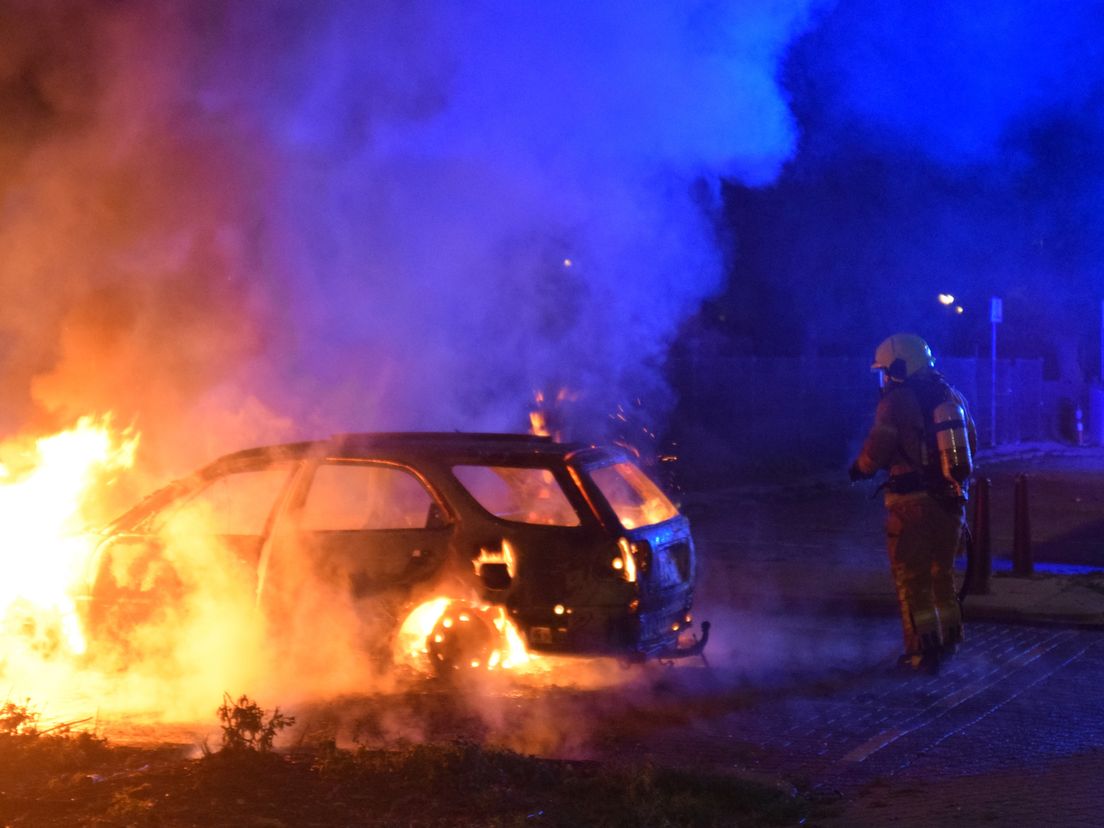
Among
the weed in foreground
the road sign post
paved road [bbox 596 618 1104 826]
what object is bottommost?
paved road [bbox 596 618 1104 826]

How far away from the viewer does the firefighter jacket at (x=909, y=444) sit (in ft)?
25.1

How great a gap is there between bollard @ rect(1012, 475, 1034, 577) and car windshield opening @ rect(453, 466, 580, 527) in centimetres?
592

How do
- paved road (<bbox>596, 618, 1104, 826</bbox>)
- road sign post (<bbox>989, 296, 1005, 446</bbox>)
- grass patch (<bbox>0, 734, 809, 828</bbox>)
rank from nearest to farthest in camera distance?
1. grass patch (<bbox>0, 734, 809, 828</bbox>)
2. paved road (<bbox>596, 618, 1104, 826</bbox>)
3. road sign post (<bbox>989, 296, 1005, 446</bbox>)

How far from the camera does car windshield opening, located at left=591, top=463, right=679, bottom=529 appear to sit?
6980 mm

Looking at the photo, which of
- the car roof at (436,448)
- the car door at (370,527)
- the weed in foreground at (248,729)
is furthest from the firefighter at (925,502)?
the weed in foreground at (248,729)

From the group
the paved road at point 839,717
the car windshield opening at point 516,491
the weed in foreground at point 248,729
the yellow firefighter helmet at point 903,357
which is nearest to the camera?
the paved road at point 839,717

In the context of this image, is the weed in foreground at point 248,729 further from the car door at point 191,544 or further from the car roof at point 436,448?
the car roof at point 436,448

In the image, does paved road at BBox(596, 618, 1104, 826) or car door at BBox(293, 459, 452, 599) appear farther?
car door at BBox(293, 459, 452, 599)

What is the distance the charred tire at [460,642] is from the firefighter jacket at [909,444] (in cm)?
258

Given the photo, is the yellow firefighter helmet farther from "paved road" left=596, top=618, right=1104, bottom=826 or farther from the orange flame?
the orange flame

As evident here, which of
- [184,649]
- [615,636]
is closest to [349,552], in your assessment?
[184,649]

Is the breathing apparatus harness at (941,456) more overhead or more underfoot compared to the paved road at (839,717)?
more overhead

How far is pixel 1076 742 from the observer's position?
6.07m

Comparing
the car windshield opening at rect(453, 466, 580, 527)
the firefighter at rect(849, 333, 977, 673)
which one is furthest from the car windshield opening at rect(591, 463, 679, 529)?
the firefighter at rect(849, 333, 977, 673)
